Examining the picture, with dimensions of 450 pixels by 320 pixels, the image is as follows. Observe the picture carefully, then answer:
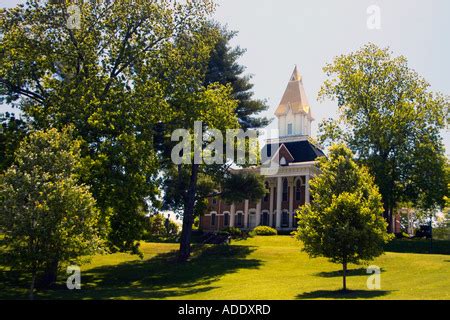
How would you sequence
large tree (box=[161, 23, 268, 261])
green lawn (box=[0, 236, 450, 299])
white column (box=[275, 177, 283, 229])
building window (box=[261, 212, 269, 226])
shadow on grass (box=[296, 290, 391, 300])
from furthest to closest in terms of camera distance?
1. building window (box=[261, 212, 269, 226])
2. white column (box=[275, 177, 283, 229])
3. large tree (box=[161, 23, 268, 261])
4. green lawn (box=[0, 236, 450, 299])
5. shadow on grass (box=[296, 290, 391, 300])

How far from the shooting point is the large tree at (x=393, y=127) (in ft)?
146

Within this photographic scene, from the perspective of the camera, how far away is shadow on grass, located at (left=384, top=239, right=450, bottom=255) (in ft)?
127

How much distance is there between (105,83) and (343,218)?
51.8 ft

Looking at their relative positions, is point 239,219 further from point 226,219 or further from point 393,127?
point 393,127

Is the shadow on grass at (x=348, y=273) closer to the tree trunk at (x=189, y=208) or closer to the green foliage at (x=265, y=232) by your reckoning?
the tree trunk at (x=189, y=208)

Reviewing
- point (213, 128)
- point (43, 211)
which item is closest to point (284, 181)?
point (213, 128)

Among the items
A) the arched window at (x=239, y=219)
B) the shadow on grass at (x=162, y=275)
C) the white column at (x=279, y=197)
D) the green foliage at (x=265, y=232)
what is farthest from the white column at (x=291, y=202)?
the shadow on grass at (x=162, y=275)

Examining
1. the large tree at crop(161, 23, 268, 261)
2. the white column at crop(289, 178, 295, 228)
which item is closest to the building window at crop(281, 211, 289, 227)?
the white column at crop(289, 178, 295, 228)

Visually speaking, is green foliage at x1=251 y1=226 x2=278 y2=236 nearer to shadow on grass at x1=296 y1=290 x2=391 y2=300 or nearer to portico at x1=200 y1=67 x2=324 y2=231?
portico at x1=200 y1=67 x2=324 y2=231

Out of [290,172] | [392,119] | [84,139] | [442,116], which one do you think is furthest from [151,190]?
[290,172]

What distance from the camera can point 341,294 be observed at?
20.2 meters

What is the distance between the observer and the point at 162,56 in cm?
3034

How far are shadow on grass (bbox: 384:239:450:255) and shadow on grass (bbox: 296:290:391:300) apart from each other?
66.0 ft
